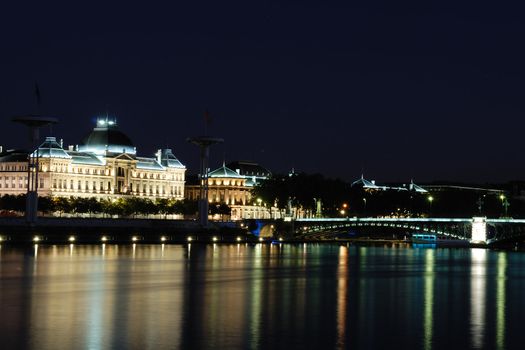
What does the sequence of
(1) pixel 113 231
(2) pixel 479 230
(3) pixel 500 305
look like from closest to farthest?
(3) pixel 500 305 → (2) pixel 479 230 → (1) pixel 113 231

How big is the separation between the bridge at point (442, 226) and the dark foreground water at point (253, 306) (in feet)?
194

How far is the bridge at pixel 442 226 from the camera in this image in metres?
147

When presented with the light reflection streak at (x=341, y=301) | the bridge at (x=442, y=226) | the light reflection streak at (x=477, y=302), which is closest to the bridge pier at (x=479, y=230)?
the bridge at (x=442, y=226)

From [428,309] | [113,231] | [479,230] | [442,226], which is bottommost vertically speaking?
[428,309]

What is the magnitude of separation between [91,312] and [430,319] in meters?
13.4

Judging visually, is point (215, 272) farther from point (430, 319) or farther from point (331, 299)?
point (430, 319)

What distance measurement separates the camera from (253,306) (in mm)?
51312

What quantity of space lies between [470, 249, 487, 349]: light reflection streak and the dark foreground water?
58 mm

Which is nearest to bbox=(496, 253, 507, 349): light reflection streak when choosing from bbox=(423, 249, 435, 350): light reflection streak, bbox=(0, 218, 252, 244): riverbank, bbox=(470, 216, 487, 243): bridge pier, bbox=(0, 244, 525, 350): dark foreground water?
bbox=(0, 244, 525, 350): dark foreground water

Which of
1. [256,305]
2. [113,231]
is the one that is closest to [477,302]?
[256,305]

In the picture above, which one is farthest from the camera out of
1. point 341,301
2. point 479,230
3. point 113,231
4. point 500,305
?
point 113,231

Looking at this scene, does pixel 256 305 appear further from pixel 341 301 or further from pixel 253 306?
pixel 341 301

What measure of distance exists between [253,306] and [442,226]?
11650cm

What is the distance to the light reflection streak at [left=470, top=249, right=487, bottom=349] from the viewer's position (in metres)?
41.8
